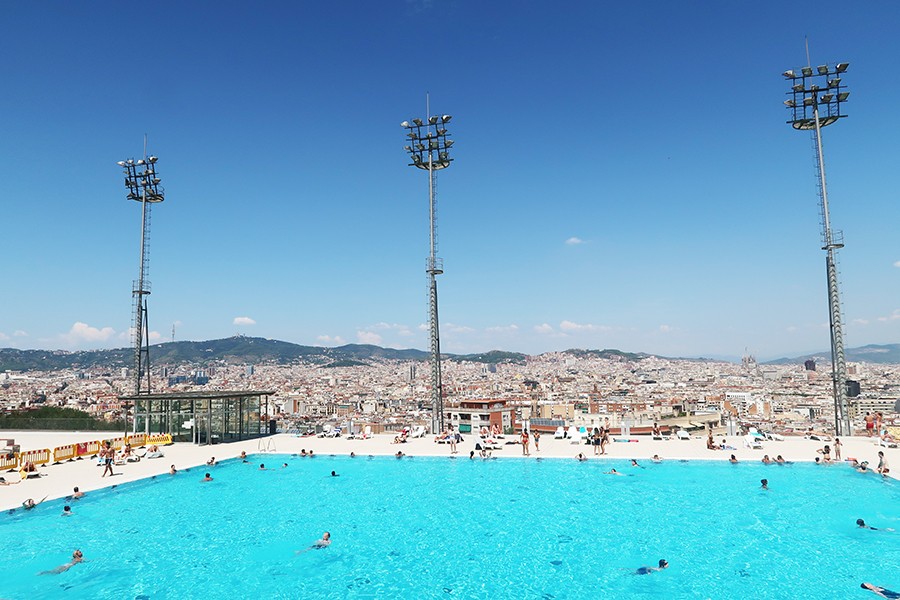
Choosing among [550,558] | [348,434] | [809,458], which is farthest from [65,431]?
[809,458]

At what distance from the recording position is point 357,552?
1122 cm

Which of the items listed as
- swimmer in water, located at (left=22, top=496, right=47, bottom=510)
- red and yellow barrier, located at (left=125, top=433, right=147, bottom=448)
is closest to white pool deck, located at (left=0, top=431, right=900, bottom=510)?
swimmer in water, located at (left=22, top=496, right=47, bottom=510)

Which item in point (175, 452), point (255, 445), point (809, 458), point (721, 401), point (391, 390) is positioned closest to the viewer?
point (809, 458)

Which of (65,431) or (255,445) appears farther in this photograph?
(65,431)

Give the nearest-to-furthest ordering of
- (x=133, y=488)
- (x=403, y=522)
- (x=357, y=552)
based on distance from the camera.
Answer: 1. (x=357, y=552)
2. (x=403, y=522)
3. (x=133, y=488)

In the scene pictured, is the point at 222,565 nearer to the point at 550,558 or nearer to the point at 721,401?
the point at 550,558

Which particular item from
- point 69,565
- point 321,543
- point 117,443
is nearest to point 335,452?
point 117,443

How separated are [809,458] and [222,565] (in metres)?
17.9

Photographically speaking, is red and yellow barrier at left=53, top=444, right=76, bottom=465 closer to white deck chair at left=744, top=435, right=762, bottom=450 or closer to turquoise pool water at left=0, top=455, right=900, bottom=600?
turquoise pool water at left=0, top=455, right=900, bottom=600

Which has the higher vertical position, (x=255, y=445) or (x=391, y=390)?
(x=255, y=445)

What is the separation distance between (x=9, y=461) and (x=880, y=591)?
2230cm

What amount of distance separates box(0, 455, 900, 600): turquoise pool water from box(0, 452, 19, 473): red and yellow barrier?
446cm

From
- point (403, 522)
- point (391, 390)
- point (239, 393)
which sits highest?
point (239, 393)

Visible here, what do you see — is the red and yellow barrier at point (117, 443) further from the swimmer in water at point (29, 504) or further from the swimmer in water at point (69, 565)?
the swimmer in water at point (69, 565)
